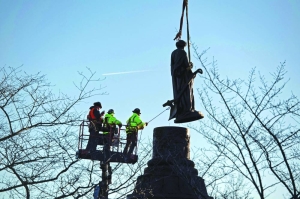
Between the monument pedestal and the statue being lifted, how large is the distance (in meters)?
3.79

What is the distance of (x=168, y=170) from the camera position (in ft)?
52.7

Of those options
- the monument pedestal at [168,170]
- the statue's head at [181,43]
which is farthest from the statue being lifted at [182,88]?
the monument pedestal at [168,170]

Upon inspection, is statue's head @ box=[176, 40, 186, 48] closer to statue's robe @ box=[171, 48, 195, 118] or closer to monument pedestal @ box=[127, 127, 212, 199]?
statue's robe @ box=[171, 48, 195, 118]

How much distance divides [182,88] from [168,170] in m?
5.16

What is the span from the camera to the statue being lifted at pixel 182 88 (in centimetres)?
1106

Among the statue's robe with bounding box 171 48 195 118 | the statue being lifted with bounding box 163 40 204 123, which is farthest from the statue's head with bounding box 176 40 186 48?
the statue's robe with bounding box 171 48 195 118

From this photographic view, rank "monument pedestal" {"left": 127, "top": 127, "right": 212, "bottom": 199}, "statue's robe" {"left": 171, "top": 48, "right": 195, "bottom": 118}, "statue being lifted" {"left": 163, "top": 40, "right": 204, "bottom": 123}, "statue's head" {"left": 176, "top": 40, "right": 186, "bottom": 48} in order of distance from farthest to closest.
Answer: "monument pedestal" {"left": 127, "top": 127, "right": 212, "bottom": 199}
"statue's head" {"left": 176, "top": 40, "right": 186, "bottom": 48}
"statue's robe" {"left": 171, "top": 48, "right": 195, "bottom": 118}
"statue being lifted" {"left": 163, "top": 40, "right": 204, "bottom": 123}

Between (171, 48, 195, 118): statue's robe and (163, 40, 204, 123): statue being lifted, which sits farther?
(171, 48, 195, 118): statue's robe

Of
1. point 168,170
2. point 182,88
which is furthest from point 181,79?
point 168,170

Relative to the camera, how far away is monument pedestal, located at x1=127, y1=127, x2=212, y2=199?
15.1 meters

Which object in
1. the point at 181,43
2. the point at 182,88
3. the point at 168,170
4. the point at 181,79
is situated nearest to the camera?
the point at 182,88

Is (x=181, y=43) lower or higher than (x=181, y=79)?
higher

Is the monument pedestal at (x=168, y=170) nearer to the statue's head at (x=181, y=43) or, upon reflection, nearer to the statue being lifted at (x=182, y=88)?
the statue being lifted at (x=182, y=88)

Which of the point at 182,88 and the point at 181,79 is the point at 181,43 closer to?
the point at 181,79
